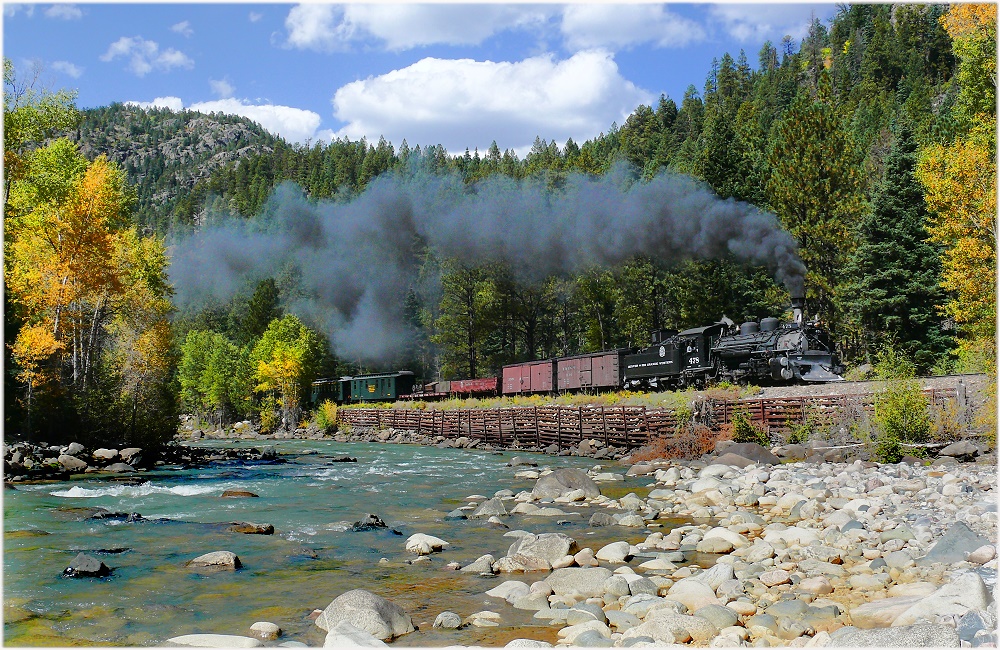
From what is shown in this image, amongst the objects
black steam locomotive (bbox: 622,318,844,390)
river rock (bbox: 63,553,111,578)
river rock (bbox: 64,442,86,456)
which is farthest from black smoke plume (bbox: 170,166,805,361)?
river rock (bbox: 64,442,86,456)

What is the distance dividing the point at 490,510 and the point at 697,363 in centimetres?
1749

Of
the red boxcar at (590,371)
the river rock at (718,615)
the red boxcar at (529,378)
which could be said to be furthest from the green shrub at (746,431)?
the red boxcar at (529,378)

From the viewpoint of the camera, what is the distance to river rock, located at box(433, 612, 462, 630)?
763 centimetres

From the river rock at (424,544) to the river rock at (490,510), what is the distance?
2.66 m

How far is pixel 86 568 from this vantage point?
9727mm

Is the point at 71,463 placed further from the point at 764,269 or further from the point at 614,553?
the point at 764,269

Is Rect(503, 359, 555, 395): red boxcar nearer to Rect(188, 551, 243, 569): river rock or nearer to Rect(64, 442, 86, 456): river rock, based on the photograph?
Rect(64, 442, 86, 456): river rock

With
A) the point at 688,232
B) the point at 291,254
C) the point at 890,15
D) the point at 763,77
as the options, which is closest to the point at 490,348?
the point at 688,232

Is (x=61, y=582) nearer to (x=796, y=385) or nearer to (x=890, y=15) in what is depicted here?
(x=796, y=385)

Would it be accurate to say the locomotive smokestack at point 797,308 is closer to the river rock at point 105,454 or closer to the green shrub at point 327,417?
the river rock at point 105,454

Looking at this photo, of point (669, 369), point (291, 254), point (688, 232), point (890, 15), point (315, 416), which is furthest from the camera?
point (890, 15)

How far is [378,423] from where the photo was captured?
Result: 50781mm

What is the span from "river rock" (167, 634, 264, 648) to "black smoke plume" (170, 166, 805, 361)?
1131 inches

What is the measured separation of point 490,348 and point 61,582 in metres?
56.1
